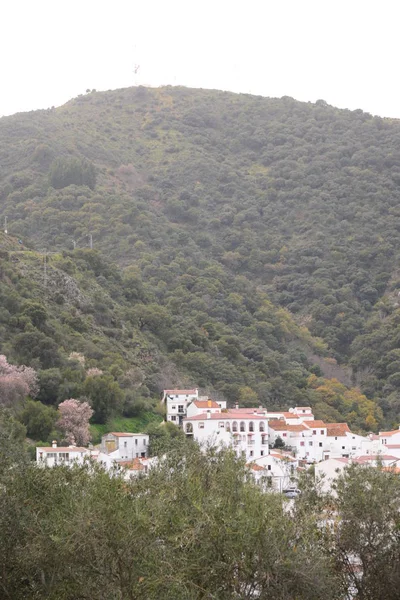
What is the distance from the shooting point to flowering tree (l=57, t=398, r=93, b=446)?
61062 millimetres

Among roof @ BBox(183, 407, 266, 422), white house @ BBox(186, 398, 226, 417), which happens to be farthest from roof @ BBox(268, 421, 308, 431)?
white house @ BBox(186, 398, 226, 417)

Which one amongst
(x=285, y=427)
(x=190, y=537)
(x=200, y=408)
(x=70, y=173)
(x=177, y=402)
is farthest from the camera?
(x=70, y=173)

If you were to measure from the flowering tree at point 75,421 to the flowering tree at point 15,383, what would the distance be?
2264 mm

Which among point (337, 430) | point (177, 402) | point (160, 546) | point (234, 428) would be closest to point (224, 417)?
point (234, 428)

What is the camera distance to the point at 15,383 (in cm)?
6316

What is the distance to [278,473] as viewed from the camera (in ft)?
195

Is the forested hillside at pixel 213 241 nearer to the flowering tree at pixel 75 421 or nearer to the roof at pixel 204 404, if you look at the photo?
the roof at pixel 204 404

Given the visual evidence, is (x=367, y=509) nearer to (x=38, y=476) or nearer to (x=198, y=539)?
(x=198, y=539)

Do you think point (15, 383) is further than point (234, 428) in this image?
No

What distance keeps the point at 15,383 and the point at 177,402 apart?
38.1ft

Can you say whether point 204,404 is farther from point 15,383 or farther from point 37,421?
point 37,421

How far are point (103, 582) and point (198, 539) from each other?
8.06 feet

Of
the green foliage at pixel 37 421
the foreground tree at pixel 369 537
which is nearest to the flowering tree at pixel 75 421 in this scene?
the green foliage at pixel 37 421

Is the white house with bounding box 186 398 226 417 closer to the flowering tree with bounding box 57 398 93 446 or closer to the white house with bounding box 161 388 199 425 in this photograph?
the white house with bounding box 161 388 199 425
